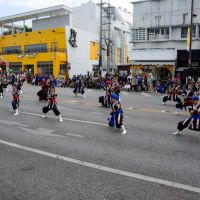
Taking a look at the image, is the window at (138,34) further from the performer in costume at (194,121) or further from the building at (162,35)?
the performer in costume at (194,121)

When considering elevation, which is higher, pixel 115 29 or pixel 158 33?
pixel 115 29

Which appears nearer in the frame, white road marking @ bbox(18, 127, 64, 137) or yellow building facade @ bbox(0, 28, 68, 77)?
white road marking @ bbox(18, 127, 64, 137)

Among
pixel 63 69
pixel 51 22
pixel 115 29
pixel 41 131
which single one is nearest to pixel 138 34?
pixel 63 69

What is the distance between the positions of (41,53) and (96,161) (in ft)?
143

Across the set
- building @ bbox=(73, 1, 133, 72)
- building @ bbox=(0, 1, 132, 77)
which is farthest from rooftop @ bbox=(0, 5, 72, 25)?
building @ bbox=(73, 1, 133, 72)

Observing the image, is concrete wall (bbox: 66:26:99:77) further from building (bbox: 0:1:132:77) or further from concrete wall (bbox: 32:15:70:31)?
concrete wall (bbox: 32:15:70:31)

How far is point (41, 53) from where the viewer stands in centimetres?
4934

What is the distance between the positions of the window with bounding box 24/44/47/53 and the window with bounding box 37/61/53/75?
Answer: 308cm

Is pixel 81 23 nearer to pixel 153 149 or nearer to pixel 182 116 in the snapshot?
pixel 182 116

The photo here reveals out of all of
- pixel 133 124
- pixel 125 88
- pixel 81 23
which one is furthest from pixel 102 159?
pixel 81 23

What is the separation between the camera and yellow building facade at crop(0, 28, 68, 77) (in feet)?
158

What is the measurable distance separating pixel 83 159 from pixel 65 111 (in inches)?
334

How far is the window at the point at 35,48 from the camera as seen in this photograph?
2031 inches

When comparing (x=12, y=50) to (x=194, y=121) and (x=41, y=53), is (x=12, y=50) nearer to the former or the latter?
(x=41, y=53)
